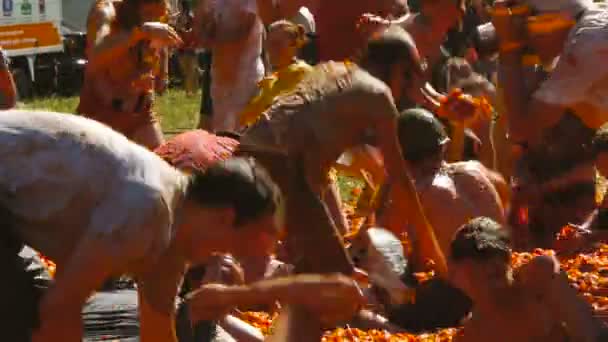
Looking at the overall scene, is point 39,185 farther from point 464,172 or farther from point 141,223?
point 464,172

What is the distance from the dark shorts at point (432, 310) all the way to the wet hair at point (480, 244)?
3.42 ft

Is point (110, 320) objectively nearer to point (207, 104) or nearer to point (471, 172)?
point (471, 172)

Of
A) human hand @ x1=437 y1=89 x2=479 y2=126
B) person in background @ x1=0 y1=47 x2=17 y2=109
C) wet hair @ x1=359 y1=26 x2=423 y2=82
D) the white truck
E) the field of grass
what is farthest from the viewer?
the white truck

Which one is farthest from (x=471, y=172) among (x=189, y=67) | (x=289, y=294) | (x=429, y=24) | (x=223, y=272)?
(x=189, y=67)

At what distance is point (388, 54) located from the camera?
20.4 feet

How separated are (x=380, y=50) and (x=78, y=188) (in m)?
2.41

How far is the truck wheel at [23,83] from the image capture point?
19.8 metres

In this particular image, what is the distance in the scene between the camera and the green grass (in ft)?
49.8

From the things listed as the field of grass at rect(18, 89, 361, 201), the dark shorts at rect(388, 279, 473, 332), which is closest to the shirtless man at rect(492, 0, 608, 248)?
the dark shorts at rect(388, 279, 473, 332)

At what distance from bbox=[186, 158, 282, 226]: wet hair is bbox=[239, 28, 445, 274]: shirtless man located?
1259 mm

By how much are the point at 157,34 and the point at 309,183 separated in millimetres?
2404

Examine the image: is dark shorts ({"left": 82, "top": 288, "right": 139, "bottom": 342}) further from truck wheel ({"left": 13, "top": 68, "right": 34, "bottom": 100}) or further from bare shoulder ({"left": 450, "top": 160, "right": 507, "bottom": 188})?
truck wheel ({"left": 13, "top": 68, "right": 34, "bottom": 100})

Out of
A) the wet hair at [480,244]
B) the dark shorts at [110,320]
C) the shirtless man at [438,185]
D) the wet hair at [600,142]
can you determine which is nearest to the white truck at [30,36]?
the wet hair at [600,142]

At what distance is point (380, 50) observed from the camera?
247 inches
